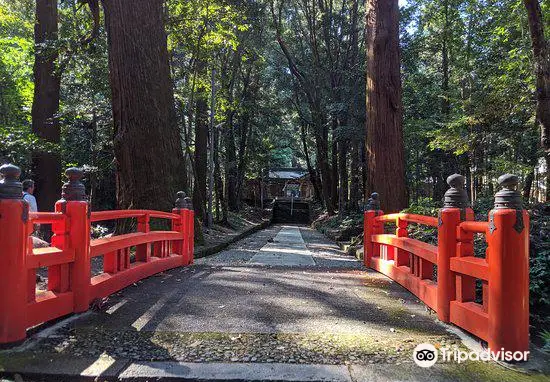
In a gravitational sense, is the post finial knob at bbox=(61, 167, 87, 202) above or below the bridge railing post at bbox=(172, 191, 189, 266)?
above

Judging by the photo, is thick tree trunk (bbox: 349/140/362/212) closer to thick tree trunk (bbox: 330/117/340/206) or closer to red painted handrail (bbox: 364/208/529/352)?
thick tree trunk (bbox: 330/117/340/206)

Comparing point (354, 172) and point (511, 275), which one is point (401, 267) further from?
point (354, 172)

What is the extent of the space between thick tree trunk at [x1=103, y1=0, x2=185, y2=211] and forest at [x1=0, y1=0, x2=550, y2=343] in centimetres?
3

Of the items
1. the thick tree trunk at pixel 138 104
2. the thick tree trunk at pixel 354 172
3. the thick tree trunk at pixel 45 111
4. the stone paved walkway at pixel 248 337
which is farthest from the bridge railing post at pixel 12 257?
the thick tree trunk at pixel 354 172

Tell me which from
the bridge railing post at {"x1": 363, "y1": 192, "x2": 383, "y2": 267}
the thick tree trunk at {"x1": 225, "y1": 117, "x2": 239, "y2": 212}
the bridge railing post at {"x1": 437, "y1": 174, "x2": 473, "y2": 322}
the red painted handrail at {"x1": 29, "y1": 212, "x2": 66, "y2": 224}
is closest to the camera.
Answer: the red painted handrail at {"x1": 29, "y1": 212, "x2": 66, "y2": 224}

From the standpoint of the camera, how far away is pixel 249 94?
2633cm

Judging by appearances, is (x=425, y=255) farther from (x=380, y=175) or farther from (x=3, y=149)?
(x=3, y=149)

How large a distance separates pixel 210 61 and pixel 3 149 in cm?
818

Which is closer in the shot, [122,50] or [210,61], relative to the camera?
[122,50]

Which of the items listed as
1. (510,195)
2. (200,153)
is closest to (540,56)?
(510,195)

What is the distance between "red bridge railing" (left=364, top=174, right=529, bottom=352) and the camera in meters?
3.15

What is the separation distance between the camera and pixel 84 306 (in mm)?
4262

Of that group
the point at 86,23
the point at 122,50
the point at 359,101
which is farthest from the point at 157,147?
the point at 359,101

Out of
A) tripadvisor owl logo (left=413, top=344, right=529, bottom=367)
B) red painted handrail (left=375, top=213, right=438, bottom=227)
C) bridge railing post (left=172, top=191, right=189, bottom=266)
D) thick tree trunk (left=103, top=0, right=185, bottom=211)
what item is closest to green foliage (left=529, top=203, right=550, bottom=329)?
red painted handrail (left=375, top=213, right=438, bottom=227)
